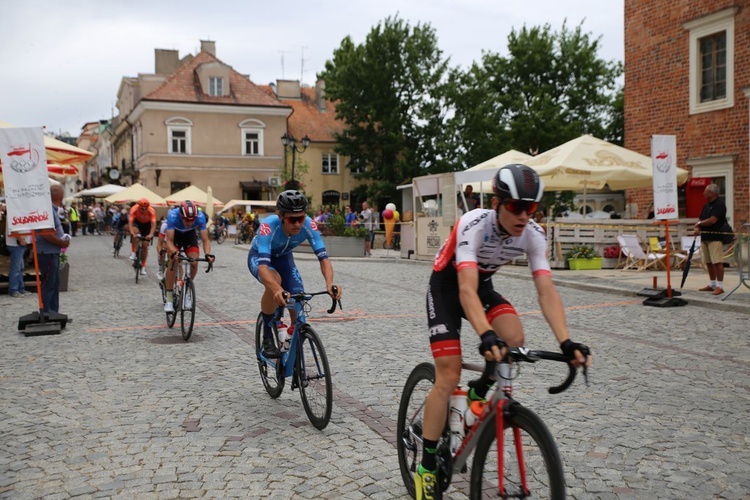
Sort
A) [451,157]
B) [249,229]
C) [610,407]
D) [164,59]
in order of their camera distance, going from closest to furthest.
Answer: [610,407] → [249,229] → [451,157] → [164,59]

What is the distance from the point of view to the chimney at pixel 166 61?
62000 millimetres

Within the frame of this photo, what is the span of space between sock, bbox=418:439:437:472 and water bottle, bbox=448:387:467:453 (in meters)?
0.10

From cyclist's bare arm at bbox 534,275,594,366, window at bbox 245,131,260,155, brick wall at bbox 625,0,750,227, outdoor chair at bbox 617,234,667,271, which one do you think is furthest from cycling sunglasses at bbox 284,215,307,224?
window at bbox 245,131,260,155

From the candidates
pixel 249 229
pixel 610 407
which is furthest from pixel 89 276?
pixel 249 229

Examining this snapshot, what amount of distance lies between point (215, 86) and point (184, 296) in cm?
4766

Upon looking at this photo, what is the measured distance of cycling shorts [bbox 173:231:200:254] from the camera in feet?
35.3

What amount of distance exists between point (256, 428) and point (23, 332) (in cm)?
586

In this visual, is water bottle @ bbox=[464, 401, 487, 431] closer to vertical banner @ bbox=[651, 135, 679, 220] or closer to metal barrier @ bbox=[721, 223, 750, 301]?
metal barrier @ bbox=[721, 223, 750, 301]

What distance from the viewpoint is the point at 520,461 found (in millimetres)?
3244

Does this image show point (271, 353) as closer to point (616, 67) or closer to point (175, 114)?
point (175, 114)

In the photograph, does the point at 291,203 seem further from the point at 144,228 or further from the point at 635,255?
the point at 635,255

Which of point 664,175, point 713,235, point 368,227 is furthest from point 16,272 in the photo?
point 368,227

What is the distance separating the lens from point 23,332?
10.0 meters

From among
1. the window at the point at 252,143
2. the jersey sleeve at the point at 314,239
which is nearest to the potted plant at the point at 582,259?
the jersey sleeve at the point at 314,239
